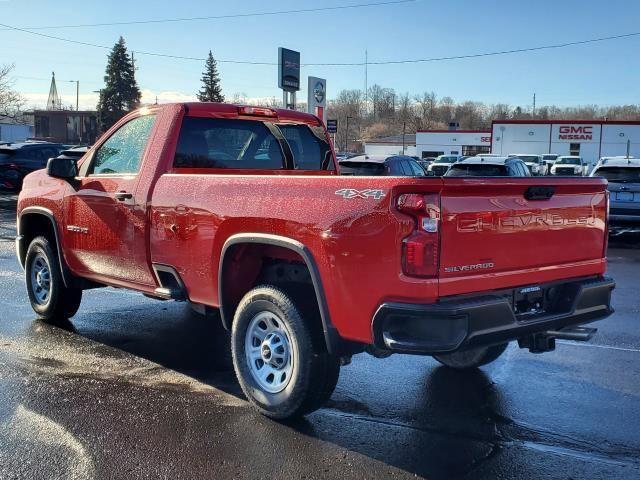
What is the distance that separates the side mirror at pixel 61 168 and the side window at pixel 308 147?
75.2 inches

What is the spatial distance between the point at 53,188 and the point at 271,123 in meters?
2.22

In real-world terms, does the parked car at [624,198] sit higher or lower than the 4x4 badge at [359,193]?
lower

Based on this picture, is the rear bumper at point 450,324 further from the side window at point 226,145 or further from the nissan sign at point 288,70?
the nissan sign at point 288,70

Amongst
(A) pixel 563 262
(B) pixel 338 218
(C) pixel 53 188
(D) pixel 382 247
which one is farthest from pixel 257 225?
(C) pixel 53 188

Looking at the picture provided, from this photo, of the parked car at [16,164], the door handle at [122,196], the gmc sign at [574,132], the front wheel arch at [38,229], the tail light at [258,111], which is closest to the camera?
the door handle at [122,196]

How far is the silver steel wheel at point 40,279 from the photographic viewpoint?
6824 millimetres

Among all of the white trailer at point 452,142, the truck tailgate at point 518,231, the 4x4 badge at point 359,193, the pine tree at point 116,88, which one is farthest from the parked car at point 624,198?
the pine tree at point 116,88

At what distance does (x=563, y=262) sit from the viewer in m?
4.34

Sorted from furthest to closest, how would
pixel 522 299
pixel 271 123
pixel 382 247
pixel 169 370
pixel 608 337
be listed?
pixel 608 337 → pixel 271 123 → pixel 169 370 → pixel 522 299 → pixel 382 247

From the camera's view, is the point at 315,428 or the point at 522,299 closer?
the point at 522,299

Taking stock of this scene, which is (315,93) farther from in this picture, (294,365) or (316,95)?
(294,365)

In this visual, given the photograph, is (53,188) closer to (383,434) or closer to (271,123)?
(271,123)

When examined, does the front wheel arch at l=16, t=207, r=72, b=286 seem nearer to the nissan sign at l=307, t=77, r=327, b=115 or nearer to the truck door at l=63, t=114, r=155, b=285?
the truck door at l=63, t=114, r=155, b=285

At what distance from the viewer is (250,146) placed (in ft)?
19.6
